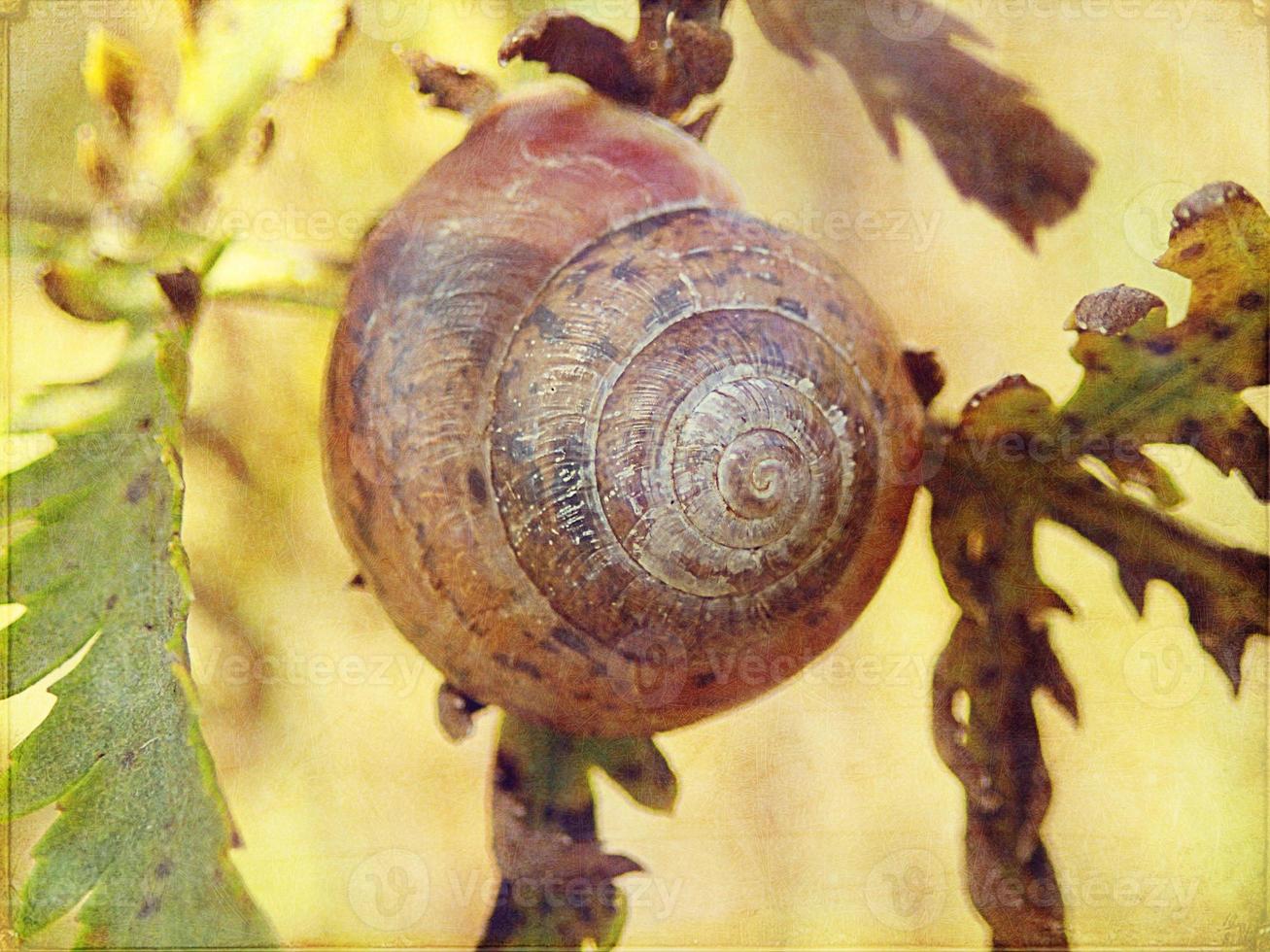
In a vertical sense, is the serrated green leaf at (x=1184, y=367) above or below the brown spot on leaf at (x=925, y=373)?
above

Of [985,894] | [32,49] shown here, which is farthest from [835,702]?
[32,49]

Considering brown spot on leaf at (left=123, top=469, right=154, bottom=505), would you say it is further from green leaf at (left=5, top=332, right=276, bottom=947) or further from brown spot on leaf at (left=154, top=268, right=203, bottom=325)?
brown spot on leaf at (left=154, top=268, right=203, bottom=325)

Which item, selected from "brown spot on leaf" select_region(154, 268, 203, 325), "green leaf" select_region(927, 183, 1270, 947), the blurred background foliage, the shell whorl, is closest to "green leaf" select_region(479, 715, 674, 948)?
the blurred background foliage

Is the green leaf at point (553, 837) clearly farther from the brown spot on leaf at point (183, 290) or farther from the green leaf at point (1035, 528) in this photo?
the brown spot on leaf at point (183, 290)

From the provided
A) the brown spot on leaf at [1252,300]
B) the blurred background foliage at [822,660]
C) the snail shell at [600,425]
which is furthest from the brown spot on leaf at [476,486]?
the brown spot on leaf at [1252,300]

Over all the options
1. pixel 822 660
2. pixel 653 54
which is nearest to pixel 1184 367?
pixel 822 660

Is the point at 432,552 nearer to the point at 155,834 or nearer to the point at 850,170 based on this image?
the point at 155,834
